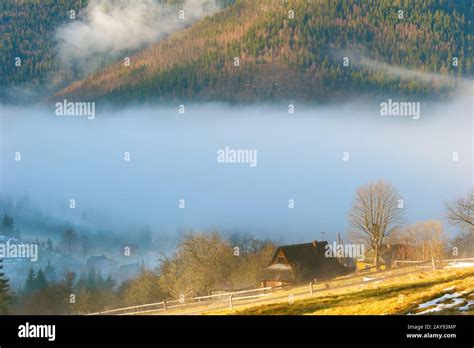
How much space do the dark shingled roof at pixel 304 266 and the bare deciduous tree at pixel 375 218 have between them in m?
2.74

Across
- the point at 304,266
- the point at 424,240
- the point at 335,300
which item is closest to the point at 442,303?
the point at 335,300

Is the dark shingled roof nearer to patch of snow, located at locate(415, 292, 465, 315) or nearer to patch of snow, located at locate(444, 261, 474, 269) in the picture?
patch of snow, located at locate(444, 261, 474, 269)

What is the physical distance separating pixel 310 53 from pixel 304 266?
27.4 m

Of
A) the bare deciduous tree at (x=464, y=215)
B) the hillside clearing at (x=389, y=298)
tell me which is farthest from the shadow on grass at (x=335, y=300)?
the bare deciduous tree at (x=464, y=215)

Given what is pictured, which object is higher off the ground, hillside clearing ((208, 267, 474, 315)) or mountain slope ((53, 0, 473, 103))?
mountain slope ((53, 0, 473, 103))

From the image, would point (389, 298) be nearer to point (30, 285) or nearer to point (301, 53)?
point (30, 285)

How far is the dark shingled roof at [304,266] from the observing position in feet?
134

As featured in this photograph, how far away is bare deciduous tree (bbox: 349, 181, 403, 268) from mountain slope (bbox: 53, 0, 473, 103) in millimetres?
15532

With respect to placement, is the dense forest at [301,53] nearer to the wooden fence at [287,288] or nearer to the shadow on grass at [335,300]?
the wooden fence at [287,288]

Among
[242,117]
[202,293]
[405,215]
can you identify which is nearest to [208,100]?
[242,117]

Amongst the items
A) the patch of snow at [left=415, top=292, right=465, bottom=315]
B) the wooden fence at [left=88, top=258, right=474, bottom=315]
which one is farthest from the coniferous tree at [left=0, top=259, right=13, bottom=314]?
the patch of snow at [left=415, top=292, right=465, bottom=315]

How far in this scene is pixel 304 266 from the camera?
41531mm

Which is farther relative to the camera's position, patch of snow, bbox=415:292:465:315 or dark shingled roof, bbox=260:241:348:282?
dark shingled roof, bbox=260:241:348:282

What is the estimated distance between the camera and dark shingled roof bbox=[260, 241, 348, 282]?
1610 inches
